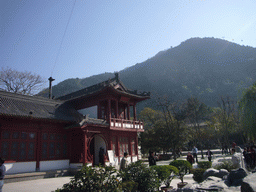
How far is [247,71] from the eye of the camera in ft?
375

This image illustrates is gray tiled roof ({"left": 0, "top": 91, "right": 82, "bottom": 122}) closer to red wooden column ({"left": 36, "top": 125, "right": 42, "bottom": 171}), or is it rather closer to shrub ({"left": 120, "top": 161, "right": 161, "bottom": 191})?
red wooden column ({"left": 36, "top": 125, "right": 42, "bottom": 171})

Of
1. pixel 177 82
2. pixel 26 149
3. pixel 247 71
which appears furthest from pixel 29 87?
pixel 247 71

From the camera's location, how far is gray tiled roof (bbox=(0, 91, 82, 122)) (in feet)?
42.2

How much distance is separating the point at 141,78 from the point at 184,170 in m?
112

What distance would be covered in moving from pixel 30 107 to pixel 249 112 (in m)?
16.1

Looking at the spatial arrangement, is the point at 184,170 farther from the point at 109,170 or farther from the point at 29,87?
the point at 29,87

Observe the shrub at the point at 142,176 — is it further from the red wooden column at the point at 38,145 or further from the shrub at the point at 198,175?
the red wooden column at the point at 38,145

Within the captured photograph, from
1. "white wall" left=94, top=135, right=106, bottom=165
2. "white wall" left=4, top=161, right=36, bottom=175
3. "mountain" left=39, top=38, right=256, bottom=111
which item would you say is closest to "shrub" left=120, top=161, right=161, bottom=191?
"white wall" left=4, top=161, right=36, bottom=175

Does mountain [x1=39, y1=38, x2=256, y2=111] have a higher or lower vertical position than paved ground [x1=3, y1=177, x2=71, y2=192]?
higher

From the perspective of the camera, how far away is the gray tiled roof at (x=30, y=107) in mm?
12854

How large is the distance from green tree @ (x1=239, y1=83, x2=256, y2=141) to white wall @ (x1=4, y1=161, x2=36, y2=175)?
1543 centimetres

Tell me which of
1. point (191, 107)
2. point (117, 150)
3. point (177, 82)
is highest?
point (177, 82)

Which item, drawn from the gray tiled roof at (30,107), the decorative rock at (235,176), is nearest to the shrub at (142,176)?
the decorative rock at (235,176)

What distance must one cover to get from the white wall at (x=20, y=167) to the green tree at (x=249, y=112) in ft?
50.6
